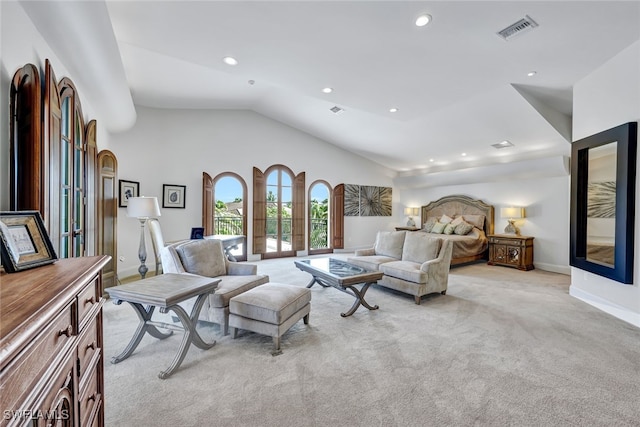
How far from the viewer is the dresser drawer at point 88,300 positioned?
110cm

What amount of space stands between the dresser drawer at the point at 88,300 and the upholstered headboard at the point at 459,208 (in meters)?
7.57

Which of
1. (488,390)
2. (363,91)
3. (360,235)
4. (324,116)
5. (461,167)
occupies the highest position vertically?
(324,116)

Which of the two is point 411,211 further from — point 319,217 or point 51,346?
point 51,346

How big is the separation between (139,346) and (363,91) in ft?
13.1

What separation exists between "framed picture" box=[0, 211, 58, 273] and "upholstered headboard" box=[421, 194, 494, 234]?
7.77 meters

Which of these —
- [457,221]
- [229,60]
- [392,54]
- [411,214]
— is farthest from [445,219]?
[229,60]

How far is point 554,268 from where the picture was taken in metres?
5.83

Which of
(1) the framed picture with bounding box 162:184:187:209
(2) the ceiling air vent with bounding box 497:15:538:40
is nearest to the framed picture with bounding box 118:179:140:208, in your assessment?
(1) the framed picture with bounding box 162:184:187:209

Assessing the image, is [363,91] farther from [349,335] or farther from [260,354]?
[260,354]

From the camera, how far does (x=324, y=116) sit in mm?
6387

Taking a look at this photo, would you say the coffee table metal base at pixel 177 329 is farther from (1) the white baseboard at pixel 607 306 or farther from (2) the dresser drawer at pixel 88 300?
(1) the white baseboard at pixel 607 306

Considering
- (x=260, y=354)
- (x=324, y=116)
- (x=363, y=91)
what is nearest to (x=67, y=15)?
(x=260, y=354)

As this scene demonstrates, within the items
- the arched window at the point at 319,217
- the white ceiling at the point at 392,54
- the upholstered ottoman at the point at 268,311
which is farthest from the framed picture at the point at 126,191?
the arched window at the point at 319,217

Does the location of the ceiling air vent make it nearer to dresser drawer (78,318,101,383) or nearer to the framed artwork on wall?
dresser drawer (78,318,101,383)
